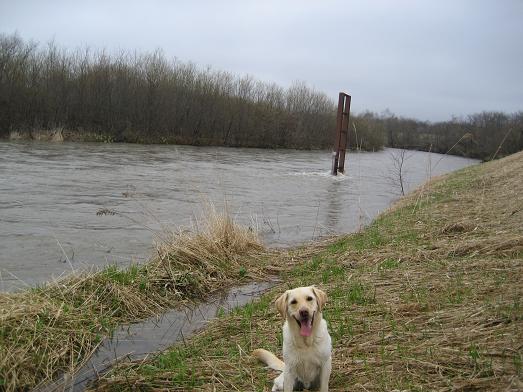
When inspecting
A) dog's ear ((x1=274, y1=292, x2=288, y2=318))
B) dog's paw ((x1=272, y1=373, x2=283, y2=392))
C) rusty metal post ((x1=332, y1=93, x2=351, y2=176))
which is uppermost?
rusty metal post ((x1=332, y1=93, x2=351, y2=176))

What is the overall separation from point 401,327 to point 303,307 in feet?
5.04

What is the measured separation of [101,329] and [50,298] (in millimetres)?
801

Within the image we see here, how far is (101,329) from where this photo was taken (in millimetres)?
5918

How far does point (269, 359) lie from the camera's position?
14.5 ft

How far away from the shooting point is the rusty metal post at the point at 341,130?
27797 mm

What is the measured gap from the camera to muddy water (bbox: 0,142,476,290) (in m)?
9.71

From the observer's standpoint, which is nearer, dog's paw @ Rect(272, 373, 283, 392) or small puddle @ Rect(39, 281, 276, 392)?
dog's paw @ Rect(272, 373, 283, 392)

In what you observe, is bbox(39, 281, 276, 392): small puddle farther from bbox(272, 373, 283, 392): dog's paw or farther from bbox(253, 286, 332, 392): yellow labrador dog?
bbox(253, 286, 332, 392): yellow labrador dog

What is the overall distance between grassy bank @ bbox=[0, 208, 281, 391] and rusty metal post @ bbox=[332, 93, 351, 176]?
19.2 m

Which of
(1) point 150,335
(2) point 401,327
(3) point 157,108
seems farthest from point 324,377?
(3) point 157,108

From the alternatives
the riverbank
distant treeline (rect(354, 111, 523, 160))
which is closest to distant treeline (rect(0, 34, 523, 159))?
distant treeline (rect(354, 111, 523, 160))

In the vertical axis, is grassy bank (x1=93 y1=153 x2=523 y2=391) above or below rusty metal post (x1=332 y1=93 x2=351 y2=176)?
below

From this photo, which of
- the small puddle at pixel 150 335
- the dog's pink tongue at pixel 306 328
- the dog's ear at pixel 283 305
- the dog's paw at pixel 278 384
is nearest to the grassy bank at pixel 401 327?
the dog's paw at pixel 278 384

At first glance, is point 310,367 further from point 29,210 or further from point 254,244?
point 29,210
